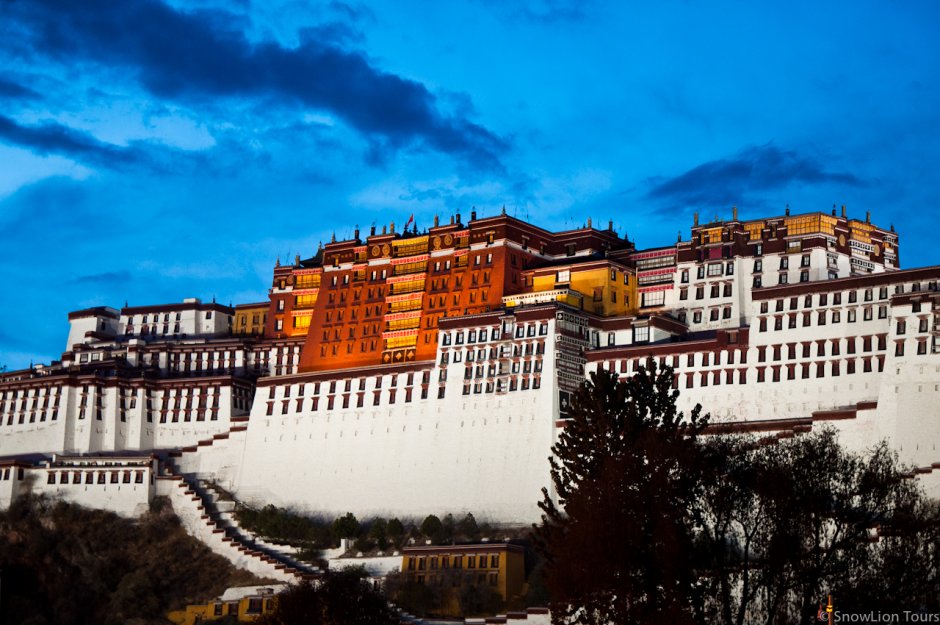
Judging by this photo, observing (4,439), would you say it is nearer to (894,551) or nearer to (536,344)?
(536,344)

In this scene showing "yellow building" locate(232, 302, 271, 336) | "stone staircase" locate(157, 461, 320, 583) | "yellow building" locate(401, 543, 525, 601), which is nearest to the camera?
"yellow building" locate(401, 543, 525, 601)

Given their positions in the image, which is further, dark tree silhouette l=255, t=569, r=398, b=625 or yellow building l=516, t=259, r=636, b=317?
yellow building l=516, t=259, r=636, b=317

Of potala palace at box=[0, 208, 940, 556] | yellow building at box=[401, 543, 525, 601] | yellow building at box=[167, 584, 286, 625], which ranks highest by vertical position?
potala palace at box=[0, 208, 940, 556]

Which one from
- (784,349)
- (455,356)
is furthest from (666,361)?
(455,356)

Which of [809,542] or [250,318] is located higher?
[250,318]

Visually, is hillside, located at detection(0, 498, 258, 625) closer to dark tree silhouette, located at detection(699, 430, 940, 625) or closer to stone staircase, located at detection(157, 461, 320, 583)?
stone staircase, located at detection(157, 461, 320, 583)

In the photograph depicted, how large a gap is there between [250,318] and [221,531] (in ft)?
119

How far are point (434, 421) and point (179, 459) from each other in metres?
24.6

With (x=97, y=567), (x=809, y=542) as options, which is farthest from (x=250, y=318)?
(x=809, y=542)

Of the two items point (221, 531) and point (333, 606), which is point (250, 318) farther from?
point (333, 606)

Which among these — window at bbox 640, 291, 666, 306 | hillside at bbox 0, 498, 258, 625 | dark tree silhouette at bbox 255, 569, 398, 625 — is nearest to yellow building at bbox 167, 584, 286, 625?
hillside at bbox 0, 498, 258, 625

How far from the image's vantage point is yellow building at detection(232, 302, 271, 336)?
163m

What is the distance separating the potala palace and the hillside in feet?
8.06

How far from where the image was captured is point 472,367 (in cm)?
12875
